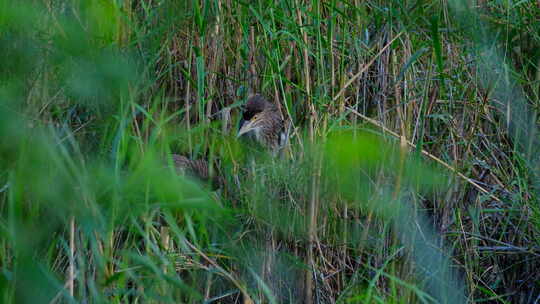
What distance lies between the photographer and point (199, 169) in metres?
3.48

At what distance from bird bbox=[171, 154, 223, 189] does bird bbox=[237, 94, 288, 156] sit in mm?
607

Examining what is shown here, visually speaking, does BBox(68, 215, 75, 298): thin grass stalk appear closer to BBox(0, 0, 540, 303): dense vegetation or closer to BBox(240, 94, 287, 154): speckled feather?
BBox(0, 0, 540, 303): dense vegetation

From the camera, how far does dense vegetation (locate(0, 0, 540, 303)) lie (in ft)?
6.98

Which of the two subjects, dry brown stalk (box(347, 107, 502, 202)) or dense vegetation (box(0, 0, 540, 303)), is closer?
dense vegetation (box(0, 0, 540, 303))

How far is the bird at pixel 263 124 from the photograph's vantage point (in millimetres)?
4246

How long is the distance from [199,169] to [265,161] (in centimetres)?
35

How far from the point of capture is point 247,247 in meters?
2.99

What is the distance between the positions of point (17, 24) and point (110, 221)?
0.62m

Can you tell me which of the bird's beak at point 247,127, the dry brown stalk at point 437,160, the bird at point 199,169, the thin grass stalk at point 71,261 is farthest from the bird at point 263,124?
the thin grass stalk at point 71,261

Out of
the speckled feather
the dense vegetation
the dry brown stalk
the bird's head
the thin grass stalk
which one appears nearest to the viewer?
the dense vegetation

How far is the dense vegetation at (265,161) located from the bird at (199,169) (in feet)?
0.17

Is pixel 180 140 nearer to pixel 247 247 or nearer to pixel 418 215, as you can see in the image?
pixel 247 247

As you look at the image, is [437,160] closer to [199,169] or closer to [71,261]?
[199,169]

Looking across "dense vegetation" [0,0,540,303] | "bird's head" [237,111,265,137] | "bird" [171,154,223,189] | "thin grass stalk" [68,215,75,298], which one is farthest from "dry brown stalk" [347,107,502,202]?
"thin grass stalk" [68,215,75,298]
